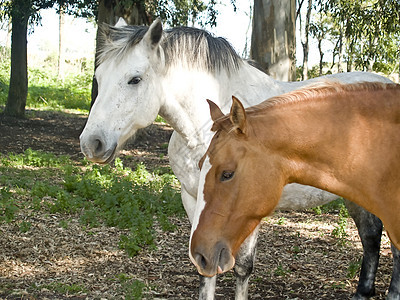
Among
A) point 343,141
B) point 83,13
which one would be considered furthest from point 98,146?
point 83,13

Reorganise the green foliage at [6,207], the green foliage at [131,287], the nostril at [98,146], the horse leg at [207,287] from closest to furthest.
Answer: the nostril at [98,146] → the horse leg at [207,287] → the green foliage at [131,287] → the green foliage at [6,207]

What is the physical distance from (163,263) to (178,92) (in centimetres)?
200

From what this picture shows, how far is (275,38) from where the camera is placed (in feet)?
19.6

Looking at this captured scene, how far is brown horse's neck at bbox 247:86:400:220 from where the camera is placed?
7.18ft

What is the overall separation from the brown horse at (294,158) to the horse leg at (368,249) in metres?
1.72

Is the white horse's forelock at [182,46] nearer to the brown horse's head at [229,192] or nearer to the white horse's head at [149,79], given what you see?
the white horse's head at [149,79]

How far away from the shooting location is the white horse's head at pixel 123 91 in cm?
296

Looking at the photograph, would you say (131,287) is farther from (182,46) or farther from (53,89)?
(53,89)

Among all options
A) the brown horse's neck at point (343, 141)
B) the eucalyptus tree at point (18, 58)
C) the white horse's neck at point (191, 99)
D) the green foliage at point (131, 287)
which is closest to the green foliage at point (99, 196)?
the green foliage at point (131, 287)

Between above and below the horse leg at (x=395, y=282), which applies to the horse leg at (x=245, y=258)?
above

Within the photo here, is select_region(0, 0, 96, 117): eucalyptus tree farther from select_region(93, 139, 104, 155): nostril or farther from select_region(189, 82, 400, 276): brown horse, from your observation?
select_region(189, 82, 400, 276): brown horse

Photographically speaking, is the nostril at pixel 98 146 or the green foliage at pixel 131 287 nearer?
the nostril at pixel 98 146

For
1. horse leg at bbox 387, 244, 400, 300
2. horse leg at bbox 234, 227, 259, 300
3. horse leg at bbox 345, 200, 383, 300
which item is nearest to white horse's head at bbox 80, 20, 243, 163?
horse leg at bbox 234, 227, 259, 300

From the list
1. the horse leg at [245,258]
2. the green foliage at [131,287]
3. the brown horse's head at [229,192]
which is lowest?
the green foliage at [131,287]
